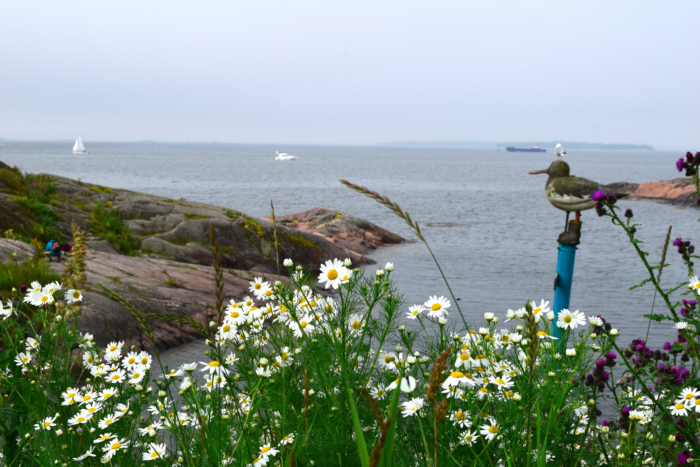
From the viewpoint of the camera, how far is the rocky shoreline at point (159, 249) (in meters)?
10.0

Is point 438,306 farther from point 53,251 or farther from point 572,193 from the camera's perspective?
point 53,251

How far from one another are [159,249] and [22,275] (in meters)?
8.02

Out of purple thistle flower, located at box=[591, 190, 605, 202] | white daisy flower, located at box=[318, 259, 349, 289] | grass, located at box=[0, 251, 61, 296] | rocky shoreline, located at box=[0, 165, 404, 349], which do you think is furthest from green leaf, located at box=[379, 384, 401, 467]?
grass, located at box=[0, 251, 61, 296]

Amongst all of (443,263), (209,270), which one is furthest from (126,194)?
(443,263)

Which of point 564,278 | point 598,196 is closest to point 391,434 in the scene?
point 598,196

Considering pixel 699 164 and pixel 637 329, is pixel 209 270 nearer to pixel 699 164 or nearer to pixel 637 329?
pixel 637 329

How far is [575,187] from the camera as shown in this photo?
282 inches

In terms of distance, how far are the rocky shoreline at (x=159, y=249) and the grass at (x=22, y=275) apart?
29.0 inches

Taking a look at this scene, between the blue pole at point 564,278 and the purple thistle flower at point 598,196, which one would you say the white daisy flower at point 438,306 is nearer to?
the purple thistle flower at point 598,196

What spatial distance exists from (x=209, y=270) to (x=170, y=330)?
13.3 ft

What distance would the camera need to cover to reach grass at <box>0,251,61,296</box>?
327 inches

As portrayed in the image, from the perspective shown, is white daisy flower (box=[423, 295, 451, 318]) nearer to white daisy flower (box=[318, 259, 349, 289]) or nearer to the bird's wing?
white daisy flower (box=[318, 259, 349, 289])

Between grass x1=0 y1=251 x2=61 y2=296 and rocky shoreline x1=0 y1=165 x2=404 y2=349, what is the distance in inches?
29.0

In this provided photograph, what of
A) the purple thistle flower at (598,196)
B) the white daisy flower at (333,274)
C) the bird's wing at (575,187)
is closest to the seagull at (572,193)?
the bird's wing at (575,187)
